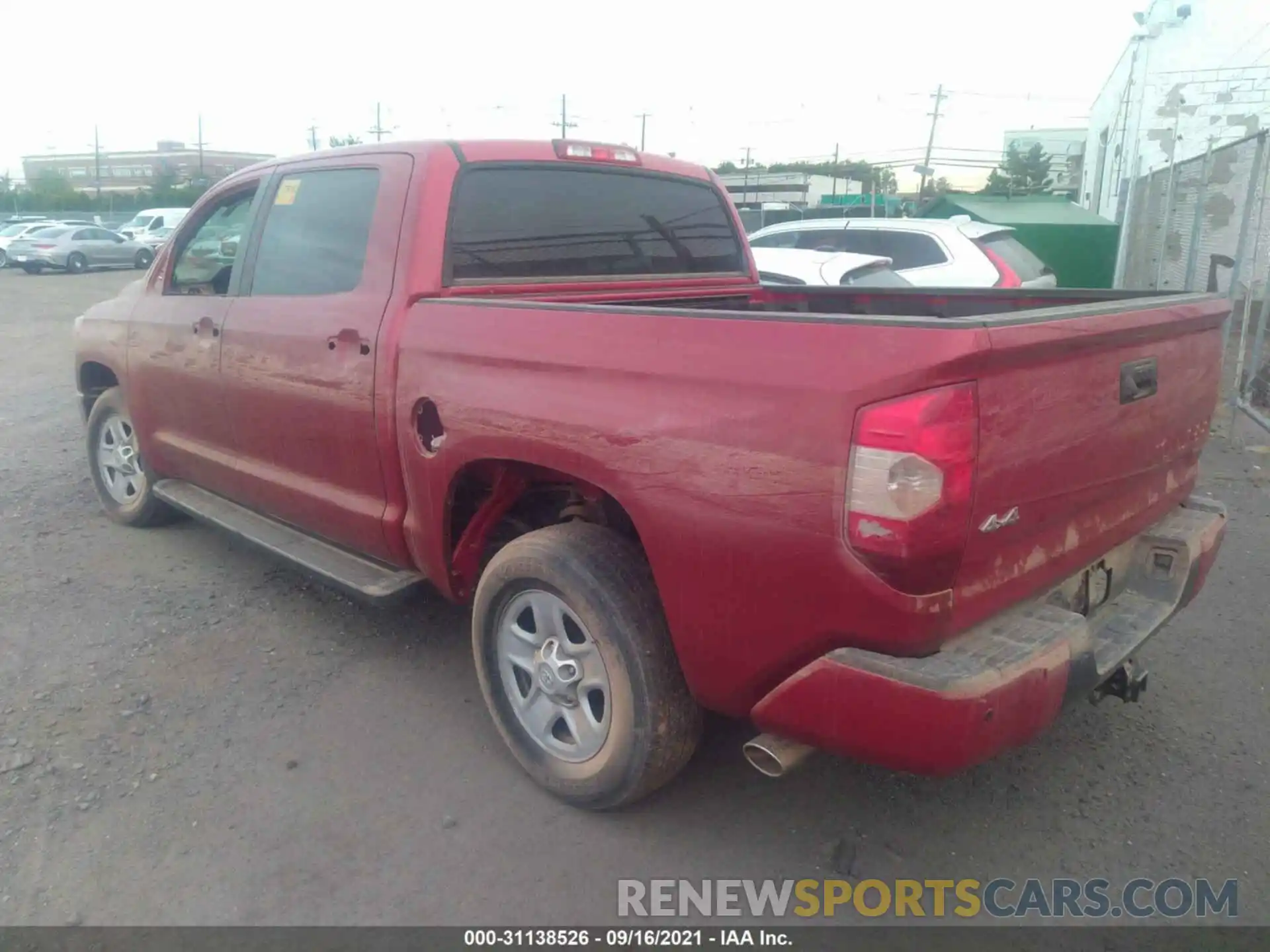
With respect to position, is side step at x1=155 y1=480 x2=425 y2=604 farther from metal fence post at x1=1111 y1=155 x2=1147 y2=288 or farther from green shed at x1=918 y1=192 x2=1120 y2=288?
metal fence post at x1=1111 y1=155 x2=1147 y2=288

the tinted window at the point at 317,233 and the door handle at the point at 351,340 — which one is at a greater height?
the tinted window at the point at 317,233

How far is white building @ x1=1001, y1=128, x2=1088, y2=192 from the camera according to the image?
155ft

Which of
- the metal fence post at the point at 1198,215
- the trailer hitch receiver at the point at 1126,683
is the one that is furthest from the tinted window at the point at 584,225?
the metal fence post at the point at 1198,215

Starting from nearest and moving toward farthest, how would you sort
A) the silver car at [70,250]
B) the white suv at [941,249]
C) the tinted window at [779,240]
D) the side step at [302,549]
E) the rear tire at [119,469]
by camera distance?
the side step at [302,549], the rear tire at [119,469], the white suv at [941,249], the tinted window at [779,240], the silver car at [70,250]

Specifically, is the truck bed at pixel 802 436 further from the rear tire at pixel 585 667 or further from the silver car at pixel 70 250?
the silver car at pixel 70 250

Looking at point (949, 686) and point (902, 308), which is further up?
point (902, 308)

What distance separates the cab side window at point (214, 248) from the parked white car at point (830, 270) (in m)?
4.16

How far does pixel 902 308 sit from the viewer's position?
4.05 m

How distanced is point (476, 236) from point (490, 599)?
134cm

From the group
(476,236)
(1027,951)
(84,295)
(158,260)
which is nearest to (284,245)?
(476,236)

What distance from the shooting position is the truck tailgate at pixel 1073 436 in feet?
7.04

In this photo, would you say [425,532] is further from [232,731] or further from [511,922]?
[511,922]

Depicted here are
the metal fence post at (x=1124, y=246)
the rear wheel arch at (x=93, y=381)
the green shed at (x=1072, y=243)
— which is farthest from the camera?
the green shed at (x=1072, y=243)

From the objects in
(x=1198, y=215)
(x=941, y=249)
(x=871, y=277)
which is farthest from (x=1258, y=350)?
(x=871, y=277)
